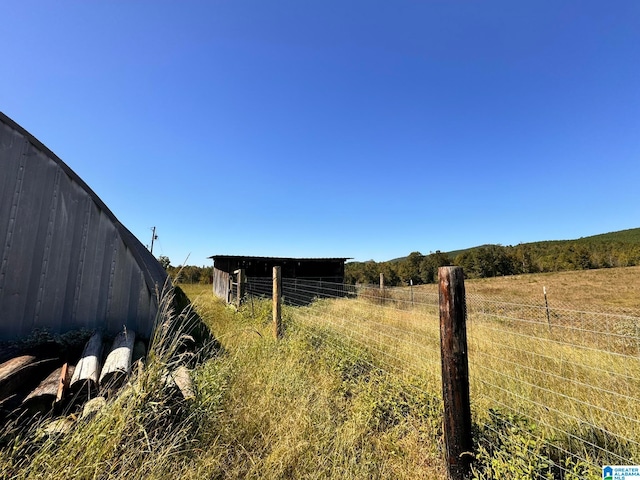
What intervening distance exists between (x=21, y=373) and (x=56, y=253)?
7.36 ft

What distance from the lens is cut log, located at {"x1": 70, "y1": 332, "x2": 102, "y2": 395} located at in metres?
2.86

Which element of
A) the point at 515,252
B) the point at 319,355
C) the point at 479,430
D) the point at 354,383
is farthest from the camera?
the point at 515,252

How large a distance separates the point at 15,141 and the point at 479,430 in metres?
6.85

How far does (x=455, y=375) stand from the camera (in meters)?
2.24

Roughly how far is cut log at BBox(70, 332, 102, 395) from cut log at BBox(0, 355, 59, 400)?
326 mm

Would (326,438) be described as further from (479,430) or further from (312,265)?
(312,265)

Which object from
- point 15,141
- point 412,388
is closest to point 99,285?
point 15,141

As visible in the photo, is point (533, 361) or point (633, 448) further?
point (533, 361)

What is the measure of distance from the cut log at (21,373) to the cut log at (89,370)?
0.33 m

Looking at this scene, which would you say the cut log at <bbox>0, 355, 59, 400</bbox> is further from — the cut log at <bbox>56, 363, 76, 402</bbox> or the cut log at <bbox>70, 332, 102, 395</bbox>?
the cut log at <bbox>70, 332, 102, 395</bbox>

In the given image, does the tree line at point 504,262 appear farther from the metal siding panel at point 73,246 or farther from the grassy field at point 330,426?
the grassy field at point 330,426

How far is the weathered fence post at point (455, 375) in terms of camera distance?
2193 mm

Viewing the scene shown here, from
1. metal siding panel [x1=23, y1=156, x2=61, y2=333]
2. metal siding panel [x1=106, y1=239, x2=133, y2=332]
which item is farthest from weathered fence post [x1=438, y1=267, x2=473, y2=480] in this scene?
metal siding panel [x1=23, y1=156, x2=61, y2=333]

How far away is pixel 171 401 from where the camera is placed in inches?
99.5
